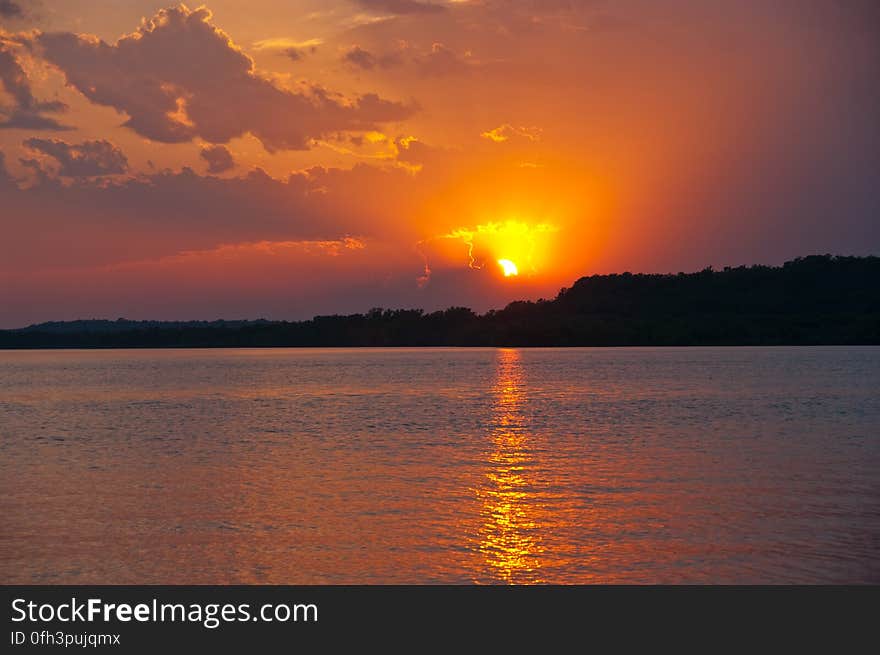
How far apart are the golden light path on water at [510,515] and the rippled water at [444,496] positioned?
3.4 inches

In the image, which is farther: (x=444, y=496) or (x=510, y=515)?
(x=444, y=496)

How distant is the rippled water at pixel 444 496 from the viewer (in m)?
19.6

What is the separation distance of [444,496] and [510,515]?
153 inches

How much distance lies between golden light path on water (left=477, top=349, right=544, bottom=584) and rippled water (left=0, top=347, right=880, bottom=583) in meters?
0.09

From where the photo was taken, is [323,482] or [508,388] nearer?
[323,482]

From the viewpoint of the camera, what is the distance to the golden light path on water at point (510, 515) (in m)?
19.3

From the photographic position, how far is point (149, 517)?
1001 inches

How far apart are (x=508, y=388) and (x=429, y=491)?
7078 cm

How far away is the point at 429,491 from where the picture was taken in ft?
96.2

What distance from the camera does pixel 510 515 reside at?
2489cm
